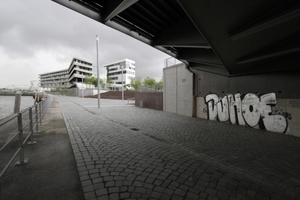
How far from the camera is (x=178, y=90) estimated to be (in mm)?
13016

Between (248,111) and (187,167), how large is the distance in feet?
20.0

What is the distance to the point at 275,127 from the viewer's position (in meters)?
6.97

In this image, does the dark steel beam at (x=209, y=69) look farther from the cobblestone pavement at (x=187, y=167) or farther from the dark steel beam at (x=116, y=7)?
the dark steel beam at (x=116, y=7)

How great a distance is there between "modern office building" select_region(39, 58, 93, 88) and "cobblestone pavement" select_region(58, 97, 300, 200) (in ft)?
225

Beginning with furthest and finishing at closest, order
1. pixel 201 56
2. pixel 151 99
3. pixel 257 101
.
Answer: pixel 151 99
pixel 201 56
pixel 257 101

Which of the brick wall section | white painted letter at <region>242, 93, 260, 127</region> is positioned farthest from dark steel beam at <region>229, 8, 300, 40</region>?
the brick wall section

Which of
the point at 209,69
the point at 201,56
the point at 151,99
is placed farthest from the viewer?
the point at 151,99

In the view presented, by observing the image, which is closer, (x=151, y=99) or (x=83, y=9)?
(x=83, y=9)

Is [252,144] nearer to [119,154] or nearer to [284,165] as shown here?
[284,165]

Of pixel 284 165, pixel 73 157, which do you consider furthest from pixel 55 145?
pixel 284 165

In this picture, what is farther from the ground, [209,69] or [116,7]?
[116,7]

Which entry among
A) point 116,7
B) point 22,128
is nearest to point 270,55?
point 116,7

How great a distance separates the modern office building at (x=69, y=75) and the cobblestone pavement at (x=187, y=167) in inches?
2698

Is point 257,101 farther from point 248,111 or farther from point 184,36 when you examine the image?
point 184,36
